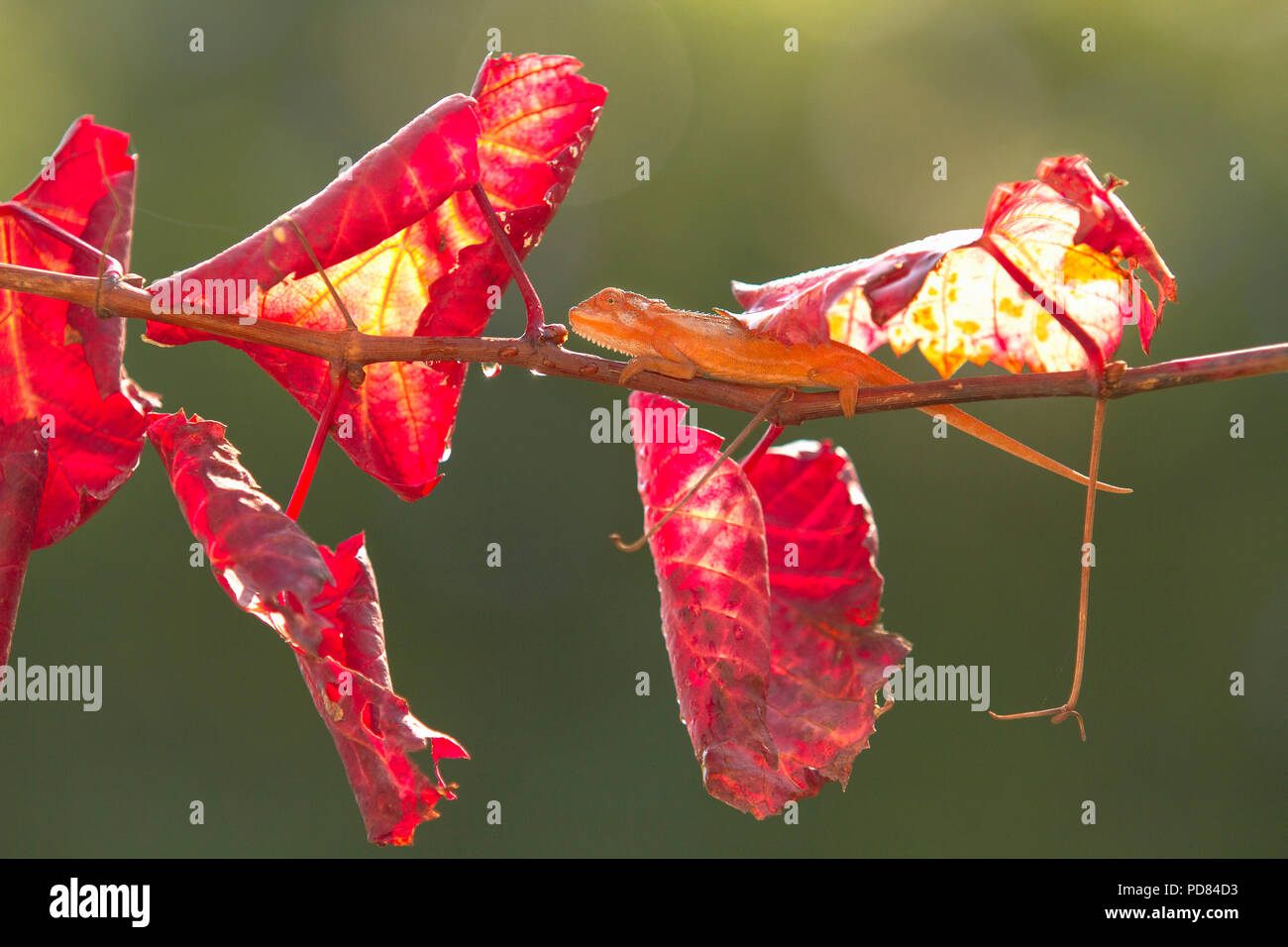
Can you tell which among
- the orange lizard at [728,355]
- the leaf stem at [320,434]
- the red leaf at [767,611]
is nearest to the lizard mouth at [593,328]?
the orange lizard at [728,355]

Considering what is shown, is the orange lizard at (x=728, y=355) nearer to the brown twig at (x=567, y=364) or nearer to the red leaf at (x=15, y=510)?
the brown twig at (x=567, y=364)

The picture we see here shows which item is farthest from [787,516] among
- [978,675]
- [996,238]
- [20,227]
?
[978,675]

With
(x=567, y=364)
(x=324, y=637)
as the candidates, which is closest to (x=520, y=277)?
(x=567, y=364)

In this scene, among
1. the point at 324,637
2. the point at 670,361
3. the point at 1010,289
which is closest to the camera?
the point at 324,637

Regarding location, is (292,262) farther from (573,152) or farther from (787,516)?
(787,516)

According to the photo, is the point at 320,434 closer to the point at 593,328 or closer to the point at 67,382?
the point at 67,382

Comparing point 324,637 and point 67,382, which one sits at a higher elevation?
point 67,382
